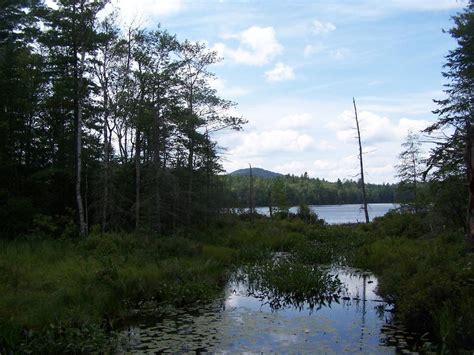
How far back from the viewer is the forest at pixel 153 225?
9331 millimetres

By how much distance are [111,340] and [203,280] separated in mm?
4936

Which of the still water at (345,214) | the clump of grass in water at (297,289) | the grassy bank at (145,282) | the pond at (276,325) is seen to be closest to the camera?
the grassy bank at (145,282)

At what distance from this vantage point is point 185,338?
30.1 feet

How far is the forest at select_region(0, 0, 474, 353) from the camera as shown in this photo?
933 centimetres

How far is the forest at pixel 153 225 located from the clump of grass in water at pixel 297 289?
0.18 feet

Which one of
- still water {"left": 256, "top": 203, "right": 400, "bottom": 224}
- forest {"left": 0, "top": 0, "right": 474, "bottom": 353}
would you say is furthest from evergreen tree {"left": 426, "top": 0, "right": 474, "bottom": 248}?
still water {"left": 256, "top": 203, "right": 400, "bottom": 224}

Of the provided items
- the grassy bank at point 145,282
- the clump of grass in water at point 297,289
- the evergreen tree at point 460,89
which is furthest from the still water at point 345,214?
the clump of grass in water at point 297,289

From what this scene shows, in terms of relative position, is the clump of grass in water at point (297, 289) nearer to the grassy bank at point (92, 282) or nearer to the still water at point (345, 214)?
the grassy bank at point (92, 282)

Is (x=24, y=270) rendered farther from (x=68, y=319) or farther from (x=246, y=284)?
(x=246, y=284)

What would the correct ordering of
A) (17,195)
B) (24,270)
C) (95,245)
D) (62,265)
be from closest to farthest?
(24,270) → (62,265) → (95,245) → (17,195)

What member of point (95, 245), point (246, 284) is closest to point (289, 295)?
point (246, 284)

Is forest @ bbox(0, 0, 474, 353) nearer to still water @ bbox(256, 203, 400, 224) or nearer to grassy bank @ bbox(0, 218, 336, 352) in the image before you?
grassy bank @ bbox(0, 218, 336, 352)

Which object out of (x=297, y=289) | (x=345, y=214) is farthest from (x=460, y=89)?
(x=345, y=214)

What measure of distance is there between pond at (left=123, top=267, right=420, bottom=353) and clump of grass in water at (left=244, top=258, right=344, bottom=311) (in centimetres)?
3
